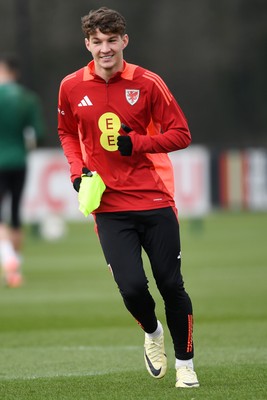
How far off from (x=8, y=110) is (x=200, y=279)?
9.96 ft

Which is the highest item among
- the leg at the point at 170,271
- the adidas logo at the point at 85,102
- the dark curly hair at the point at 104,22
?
the dark curly hair at the point at 104,22

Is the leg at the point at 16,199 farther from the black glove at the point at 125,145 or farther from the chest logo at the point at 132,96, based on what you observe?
the black glove at the point at 125,145

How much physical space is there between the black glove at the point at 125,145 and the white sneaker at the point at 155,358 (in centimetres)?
121

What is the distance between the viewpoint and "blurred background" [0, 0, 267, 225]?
2811cm

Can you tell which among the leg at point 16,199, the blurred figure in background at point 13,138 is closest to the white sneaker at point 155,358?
the blurred figure in background at point 13,138

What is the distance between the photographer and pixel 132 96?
7.29 meters

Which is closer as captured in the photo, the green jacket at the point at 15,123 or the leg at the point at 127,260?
the leg at the point at 127,260

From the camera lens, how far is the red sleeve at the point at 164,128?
7129 mm

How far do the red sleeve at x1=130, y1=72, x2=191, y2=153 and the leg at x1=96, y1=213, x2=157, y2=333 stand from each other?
46 cm

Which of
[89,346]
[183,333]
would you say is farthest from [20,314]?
[183,333]

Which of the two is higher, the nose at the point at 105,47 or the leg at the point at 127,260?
the nose at the point at 105,47

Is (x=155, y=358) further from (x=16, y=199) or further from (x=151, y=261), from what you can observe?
(x=16, y=199)

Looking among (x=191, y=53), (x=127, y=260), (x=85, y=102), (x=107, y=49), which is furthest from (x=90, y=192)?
(x=191, y=53)

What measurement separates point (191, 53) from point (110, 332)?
18735mm
